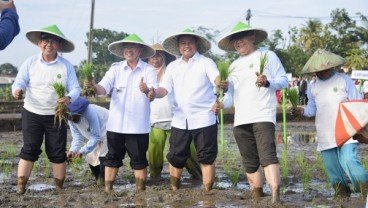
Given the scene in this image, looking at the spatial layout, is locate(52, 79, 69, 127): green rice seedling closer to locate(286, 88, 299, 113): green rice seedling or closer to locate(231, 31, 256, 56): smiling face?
locate(231, 31, 256, 56): smiling face

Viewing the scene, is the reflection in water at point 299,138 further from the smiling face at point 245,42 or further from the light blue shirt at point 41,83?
the light blue shirt at point 41,83

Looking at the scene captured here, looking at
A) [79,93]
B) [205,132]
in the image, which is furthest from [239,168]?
[79,93]

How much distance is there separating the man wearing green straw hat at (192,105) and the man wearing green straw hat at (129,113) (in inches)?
10.2

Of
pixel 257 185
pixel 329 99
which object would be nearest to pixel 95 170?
pixel 257 185

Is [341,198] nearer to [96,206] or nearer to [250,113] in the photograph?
[250,113]

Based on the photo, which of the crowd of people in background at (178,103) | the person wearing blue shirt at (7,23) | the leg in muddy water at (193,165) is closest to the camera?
the person wearing blue shirt at (7,23)

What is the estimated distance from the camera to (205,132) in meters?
6.03

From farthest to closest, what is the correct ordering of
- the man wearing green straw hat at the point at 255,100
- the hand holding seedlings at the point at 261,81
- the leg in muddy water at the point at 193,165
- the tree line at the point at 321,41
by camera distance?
the tree line at the point at 321,41 < the leg in muddy water at the point at 193,165 < the man wearing green straw hat at the point at 255,100 < the hand holding seedlings at the point at 261,81

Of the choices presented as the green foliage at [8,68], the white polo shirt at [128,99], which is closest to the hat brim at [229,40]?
the white polo shirt at [128,99]

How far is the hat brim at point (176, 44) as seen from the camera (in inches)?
245

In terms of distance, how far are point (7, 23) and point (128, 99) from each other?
2.52m

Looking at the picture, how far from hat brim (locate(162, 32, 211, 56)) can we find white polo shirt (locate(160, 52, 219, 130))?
18 centimetres

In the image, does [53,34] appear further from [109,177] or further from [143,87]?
[109,177]

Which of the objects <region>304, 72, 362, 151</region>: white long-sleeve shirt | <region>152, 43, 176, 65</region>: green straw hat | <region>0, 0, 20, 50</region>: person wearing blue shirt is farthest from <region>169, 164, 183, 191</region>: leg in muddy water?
<region>0, 0, 20, 50</region>: person wearing blue shirt
